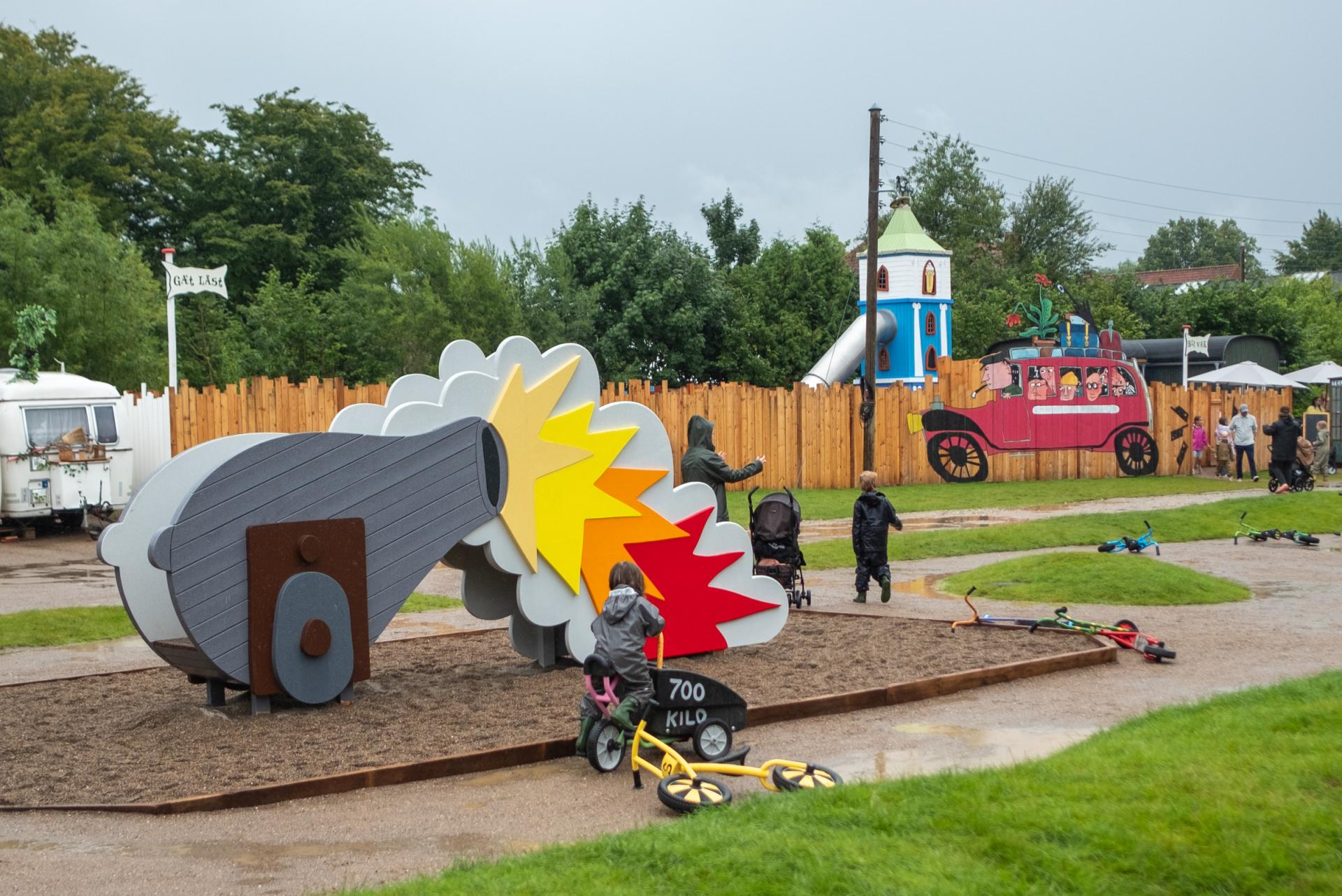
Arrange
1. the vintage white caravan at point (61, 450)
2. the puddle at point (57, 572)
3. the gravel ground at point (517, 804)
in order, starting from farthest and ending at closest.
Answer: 1. the vintage white caravan at point (61, 450)
2. the puddle at point (57, 572)
3. the gravel ground at point (517, 804)

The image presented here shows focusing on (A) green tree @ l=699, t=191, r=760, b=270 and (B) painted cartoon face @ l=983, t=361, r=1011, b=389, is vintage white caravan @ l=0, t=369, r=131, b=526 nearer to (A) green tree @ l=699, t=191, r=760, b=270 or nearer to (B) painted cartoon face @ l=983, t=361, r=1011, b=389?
(B) painted cartoon face @ l=983, t=361, r=1011, b=389

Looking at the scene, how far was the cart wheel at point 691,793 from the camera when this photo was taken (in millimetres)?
6914

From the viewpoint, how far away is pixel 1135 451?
35.5m

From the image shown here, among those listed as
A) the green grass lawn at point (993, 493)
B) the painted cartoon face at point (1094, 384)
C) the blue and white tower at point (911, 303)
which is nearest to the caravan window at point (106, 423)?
the green grass lawn at point (993, 493)

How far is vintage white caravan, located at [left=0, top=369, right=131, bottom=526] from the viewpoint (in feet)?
80.3

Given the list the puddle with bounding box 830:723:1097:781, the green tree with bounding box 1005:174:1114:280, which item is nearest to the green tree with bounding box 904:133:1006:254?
the green tree with bounding box 1005:174:1114:280

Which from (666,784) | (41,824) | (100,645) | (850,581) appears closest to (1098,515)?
(850,581)

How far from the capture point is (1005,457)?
34375 millimetres

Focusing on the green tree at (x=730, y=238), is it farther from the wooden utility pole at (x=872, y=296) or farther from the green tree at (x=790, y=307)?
the wooden utility pole at (x=872, y=296)

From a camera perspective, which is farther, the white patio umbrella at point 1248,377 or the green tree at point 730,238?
the green tree at point 730,238

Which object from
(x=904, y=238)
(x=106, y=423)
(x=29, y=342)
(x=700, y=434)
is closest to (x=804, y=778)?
(x=700, y=434)

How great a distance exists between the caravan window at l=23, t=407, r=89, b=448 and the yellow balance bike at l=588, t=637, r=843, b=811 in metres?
19.9

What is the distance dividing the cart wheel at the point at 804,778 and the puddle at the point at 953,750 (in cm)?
37

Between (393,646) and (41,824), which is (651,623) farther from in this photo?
(393,646)
